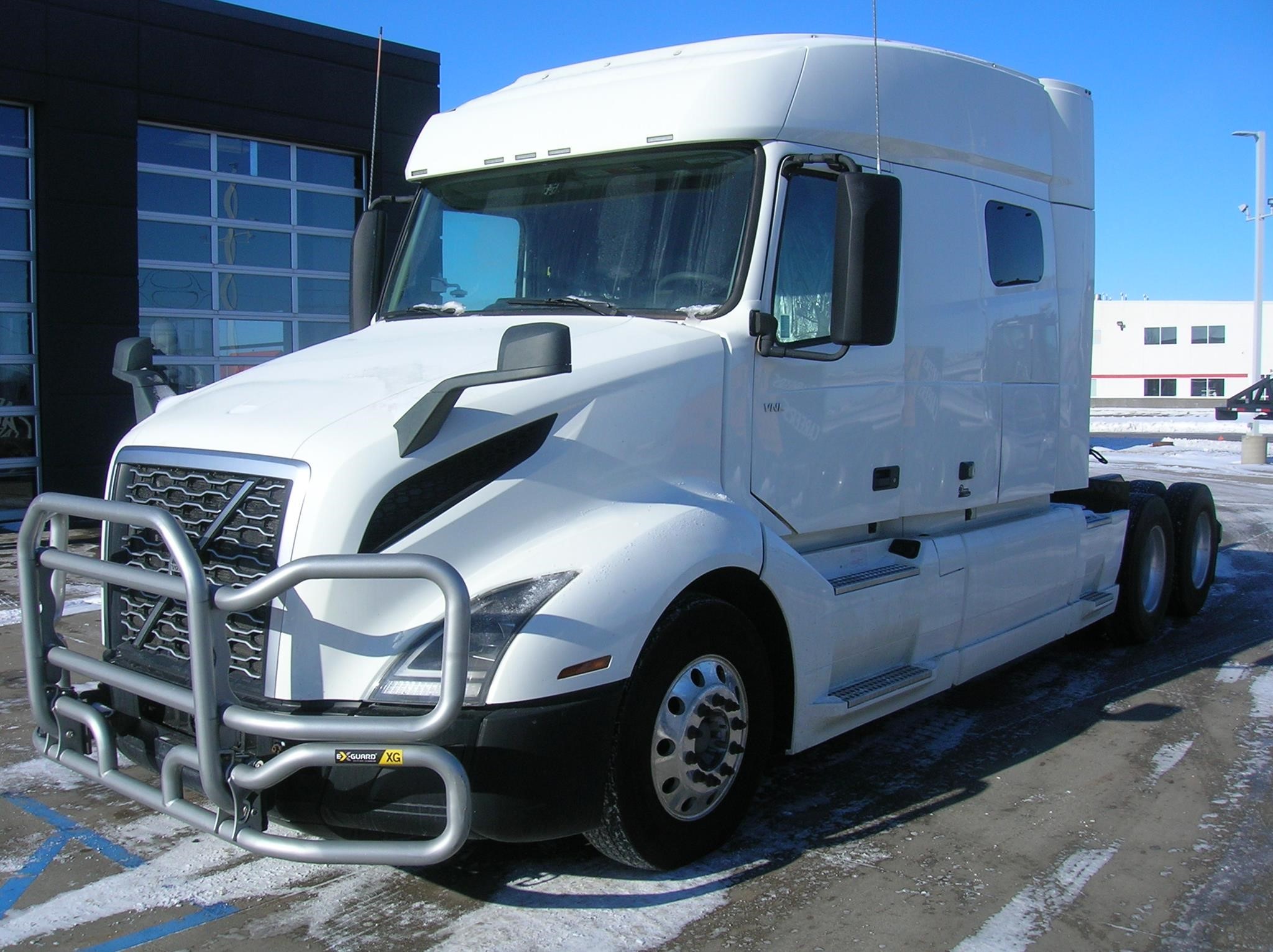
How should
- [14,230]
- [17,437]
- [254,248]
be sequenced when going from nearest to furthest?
1. [14,230]
2. [17,437]
3. [254,248]

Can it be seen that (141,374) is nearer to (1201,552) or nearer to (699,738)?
(699,738)

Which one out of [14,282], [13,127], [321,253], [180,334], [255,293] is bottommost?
[180,334]

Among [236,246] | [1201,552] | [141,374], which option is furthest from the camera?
[236,246]

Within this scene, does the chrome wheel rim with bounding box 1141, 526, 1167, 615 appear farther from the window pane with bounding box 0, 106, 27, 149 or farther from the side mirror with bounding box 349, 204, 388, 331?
the window pane with bounding box 0, 106, 27, 149

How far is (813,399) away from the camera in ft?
15.4

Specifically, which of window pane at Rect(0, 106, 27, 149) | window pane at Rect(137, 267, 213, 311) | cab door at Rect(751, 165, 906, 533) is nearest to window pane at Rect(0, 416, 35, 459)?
window pane at Rect(137, 267, 213, 311)

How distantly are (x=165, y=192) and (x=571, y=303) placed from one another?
10.1m

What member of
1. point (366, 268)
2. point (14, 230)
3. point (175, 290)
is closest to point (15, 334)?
point (14, 230)

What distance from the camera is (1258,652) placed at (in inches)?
293

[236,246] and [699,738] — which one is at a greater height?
[236,246]

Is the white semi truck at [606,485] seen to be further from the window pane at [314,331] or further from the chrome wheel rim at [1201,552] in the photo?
the window pane at [314,331]

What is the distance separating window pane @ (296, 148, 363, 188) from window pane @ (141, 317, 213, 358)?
7.26 feet

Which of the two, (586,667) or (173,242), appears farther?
(173,242)

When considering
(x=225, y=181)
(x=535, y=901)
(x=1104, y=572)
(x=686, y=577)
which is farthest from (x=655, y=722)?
(x=225, y=181)
